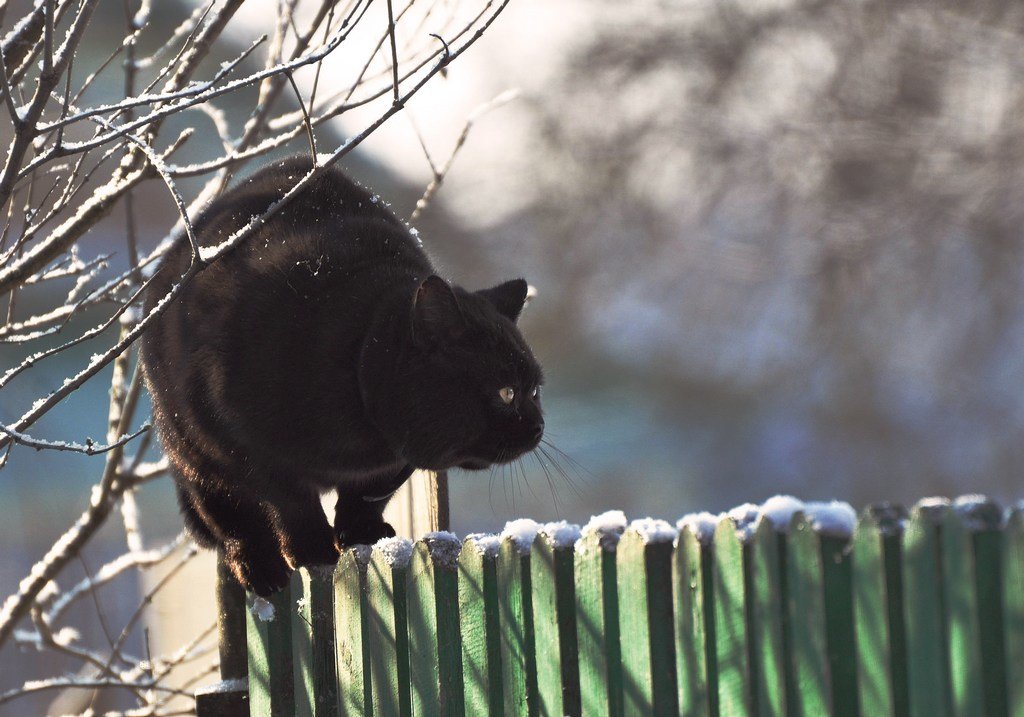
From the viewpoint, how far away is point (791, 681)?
1.19m

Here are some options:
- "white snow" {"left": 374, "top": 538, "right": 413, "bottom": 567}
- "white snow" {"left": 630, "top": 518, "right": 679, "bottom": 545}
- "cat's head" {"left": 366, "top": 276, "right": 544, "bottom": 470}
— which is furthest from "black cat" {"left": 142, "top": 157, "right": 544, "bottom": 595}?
"white snow" {"left": 630, "top": 518, "right": 679, "bottom": 545}

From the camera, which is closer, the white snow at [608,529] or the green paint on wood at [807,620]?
the green paint on wood at [807,620]

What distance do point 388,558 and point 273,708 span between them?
59cm

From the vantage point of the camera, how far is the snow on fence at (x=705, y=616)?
1.03 metres

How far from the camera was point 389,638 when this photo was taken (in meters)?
1.86

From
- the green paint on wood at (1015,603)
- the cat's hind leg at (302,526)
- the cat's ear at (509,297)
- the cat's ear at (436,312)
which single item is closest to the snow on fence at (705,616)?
the green paint on wood at (1015,603)

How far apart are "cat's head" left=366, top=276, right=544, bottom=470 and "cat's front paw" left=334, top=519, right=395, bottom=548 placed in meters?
0.34

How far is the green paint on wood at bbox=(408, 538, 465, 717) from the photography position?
171 cm

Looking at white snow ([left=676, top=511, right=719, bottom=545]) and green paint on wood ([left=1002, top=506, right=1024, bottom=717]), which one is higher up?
white snow ([left=676, top=511, right=719, bottom=545])

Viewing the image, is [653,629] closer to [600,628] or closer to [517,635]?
[600,628]

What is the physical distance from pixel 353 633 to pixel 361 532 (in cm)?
37

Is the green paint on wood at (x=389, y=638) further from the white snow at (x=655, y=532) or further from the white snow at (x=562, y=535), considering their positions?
the white snow at (x=655, y=532)

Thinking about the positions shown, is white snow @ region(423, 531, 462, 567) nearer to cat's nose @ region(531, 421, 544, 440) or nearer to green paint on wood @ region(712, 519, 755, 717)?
cat's nose @ region(531, 421, 544, 440)

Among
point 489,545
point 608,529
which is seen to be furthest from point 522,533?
point 608,529
